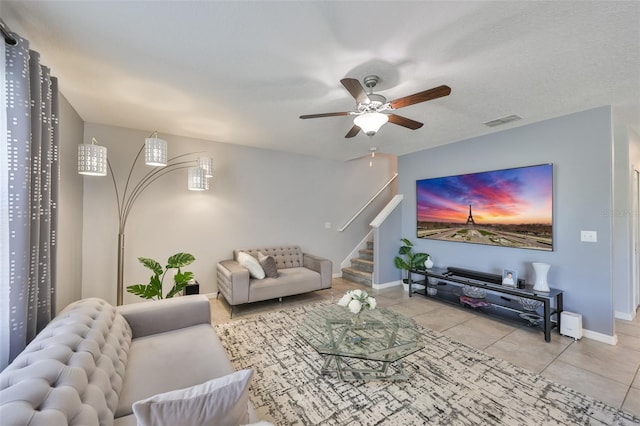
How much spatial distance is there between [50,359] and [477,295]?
14.2 feet

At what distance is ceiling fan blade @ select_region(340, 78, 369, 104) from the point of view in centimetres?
183

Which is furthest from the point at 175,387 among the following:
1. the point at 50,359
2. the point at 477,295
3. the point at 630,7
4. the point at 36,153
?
the point at 477,295

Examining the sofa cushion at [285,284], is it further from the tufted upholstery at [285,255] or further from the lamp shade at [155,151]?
the lamp shade at [155,151]

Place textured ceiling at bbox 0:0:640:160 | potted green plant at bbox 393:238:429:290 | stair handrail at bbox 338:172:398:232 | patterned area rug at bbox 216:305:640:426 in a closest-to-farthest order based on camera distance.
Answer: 1. textured ceiling at bbox 0:0:640:160
2. patterned area rug at bbox 216:305:640:426
3. potted green plant at bbox 393:238:429:290
4. stair handrail at bbox 338:172:398:232

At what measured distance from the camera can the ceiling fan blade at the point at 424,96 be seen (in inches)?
73.9

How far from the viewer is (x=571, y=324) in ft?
9.71

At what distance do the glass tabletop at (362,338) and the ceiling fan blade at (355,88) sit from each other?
6.48ft

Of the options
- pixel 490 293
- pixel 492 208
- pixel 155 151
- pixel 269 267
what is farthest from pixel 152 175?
pixel 490 293

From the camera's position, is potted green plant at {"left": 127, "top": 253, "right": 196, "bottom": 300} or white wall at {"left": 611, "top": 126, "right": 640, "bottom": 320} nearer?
potted green plant at {"left": 127, "top": 253, "right": 196, "bottom": 300}

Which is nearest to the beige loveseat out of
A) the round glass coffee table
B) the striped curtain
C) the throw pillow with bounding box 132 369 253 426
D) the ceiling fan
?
the round glass coffee table

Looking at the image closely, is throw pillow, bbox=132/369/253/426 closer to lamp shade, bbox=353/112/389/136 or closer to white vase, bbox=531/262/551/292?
lamp shade, bbox=353/112/389/136

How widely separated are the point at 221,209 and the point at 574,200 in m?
Answer: 4.93

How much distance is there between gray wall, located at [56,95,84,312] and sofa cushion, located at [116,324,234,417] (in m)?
1.52

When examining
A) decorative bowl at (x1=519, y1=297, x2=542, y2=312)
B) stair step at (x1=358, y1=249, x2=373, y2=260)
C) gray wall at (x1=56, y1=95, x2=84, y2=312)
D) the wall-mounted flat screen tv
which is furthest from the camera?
stair step at (x1=358, y1=249, x2=373, y2=260)
